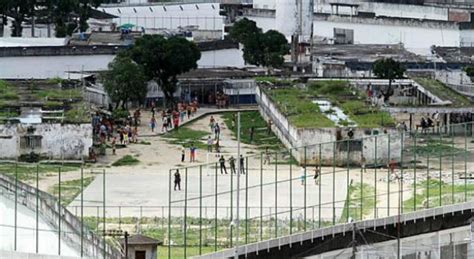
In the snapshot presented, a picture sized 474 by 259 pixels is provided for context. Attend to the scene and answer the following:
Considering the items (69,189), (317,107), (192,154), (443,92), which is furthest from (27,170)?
(443,92)

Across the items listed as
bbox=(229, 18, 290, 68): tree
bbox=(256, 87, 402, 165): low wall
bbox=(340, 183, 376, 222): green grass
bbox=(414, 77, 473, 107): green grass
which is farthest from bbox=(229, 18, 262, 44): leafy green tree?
bbox=(340, 183, 376, 222): green grass

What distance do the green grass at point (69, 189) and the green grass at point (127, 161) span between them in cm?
465

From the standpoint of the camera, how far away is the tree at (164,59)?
49.0m

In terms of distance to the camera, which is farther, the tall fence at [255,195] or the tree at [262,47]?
the tree at [262,47]

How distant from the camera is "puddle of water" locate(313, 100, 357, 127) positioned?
42.3 metres

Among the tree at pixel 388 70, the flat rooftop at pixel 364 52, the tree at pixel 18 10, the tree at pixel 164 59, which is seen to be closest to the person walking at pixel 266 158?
the tree at pixel 164 59

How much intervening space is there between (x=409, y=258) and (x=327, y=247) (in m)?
1.17

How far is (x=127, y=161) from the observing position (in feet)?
135

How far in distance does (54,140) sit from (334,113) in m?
6.32

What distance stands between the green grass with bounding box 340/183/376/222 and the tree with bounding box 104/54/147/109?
13.6 m

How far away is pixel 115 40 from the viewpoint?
191 ft

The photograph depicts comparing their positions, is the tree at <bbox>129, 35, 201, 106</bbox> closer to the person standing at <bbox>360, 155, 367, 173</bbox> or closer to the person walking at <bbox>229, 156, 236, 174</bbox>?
the person walking at <bbox>229, 156, 236, 174</bbox>

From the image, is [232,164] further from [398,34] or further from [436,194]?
[398,34]

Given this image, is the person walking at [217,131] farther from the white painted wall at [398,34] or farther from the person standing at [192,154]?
the white painted wall at [398,34]
